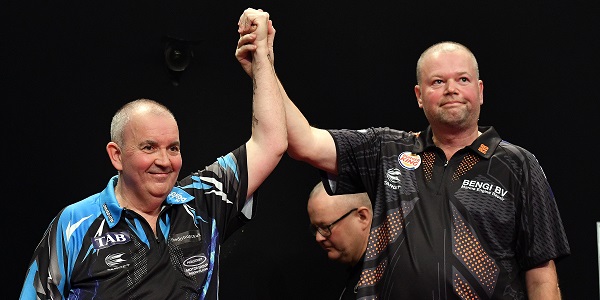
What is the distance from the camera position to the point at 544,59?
12.3 ft

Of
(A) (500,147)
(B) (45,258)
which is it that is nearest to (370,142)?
(A) (500,147)

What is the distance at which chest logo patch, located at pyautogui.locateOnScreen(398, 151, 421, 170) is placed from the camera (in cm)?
287

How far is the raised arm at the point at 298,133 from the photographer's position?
9.10 feet

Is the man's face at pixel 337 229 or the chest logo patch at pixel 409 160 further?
the man's face at pixel 337 229

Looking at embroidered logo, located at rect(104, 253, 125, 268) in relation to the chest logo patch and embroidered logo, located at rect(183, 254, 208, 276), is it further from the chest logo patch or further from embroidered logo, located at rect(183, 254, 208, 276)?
the chest logo patch

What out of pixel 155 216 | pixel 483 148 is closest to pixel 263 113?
pixel 155 216

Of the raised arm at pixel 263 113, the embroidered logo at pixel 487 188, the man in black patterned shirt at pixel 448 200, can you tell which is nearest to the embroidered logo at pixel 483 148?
the man in black patterned shirt at pixel 448 200

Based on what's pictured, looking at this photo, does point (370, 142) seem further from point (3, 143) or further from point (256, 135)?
point (3, 143)

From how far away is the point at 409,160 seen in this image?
9.48 ft

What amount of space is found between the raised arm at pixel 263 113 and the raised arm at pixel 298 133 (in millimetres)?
26

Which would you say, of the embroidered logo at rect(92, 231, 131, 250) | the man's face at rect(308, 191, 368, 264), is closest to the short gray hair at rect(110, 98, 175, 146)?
the embroidered logo at rect(92, 231, 131, 250)

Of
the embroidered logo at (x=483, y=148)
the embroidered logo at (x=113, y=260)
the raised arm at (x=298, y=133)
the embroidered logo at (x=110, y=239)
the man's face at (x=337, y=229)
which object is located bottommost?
the man's face at (x=337, y=229)

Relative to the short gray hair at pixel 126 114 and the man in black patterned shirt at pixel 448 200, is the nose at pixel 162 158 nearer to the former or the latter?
the short gray hair at pixel 126 114

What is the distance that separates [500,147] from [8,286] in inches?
79.5
